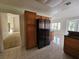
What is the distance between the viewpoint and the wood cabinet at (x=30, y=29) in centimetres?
381

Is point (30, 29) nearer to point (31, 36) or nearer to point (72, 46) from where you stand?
point (31, 36)

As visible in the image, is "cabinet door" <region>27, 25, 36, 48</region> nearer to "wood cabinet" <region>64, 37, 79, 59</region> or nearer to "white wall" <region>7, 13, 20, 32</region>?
"wood cabinet" <region>64, 37, 79, 59</region>

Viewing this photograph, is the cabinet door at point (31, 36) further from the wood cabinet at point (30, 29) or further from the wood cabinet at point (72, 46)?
the wood cabinet at point (72, 46)

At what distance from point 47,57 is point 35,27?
1778 millimetres

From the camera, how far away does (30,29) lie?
3920mm

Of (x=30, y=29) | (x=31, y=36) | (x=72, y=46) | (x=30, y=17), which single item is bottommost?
(x=72, y=46)

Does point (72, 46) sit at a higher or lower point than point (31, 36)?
lower

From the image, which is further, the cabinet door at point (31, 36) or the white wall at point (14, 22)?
the white wall at point (14, 22)

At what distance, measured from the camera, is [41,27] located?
416 centimetres

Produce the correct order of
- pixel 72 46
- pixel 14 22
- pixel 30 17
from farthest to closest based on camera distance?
pixel 14 22 < pixel 30 17 < pixel 72 46

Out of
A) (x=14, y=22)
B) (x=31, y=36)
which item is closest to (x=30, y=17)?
(x=31, y=36)

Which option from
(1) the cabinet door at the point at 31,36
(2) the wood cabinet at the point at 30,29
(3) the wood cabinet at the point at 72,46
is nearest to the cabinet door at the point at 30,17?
(2) the wood cabinet at the point at 30,29

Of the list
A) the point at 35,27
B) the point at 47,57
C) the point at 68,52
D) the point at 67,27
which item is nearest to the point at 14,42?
the point at 35,27

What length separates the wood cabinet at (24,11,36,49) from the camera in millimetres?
3807
